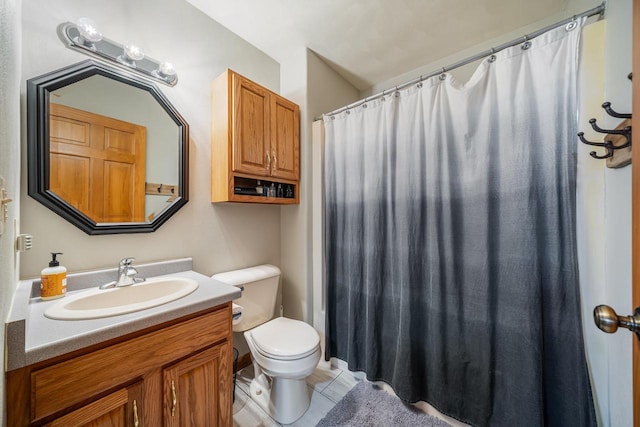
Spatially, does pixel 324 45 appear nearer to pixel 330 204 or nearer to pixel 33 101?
pixel 330 204

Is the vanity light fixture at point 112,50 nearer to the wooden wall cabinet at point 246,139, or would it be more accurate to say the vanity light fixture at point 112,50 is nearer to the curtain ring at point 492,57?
the wooden wall cabinet at point 246,139

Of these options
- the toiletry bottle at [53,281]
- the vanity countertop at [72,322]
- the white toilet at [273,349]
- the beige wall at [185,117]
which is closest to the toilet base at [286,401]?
the white toilet at [273,349]

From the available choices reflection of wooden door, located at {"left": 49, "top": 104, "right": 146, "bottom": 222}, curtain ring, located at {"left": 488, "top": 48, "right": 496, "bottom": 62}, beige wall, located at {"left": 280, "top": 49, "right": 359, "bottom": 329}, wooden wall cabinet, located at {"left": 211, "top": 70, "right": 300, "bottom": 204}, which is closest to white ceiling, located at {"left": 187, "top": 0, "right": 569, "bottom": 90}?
beige wall, located at {"left": 280, "top": 49, "right": 359, "bottom": 329}

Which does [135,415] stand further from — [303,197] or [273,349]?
[303,197]

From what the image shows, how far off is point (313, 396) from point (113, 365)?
3.89ft

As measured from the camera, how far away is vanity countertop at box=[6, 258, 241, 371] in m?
0.59

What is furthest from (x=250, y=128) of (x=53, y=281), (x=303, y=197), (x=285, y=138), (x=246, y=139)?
(x=53, y=281)

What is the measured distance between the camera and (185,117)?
4.82ft

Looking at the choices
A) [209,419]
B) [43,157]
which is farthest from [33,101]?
[209,419]

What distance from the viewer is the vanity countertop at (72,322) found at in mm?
593

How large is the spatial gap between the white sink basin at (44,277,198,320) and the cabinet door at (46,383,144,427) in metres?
0.26

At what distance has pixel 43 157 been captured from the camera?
3.32 ft

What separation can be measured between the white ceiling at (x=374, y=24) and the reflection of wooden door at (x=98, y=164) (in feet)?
3.31

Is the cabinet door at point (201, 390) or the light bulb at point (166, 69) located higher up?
the light bulb at point (166, 69)
